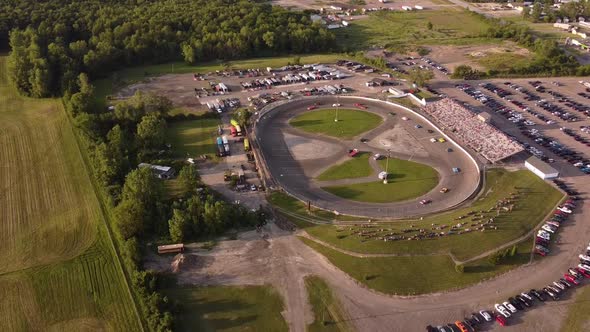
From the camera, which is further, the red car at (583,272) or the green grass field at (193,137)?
the green grass field at (193,137)

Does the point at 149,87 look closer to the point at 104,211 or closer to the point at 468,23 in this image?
the point at 104,211

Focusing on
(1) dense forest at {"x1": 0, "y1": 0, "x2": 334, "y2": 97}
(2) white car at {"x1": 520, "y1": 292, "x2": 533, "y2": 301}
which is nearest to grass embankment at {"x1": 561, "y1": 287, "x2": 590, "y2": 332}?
(2) white car at {"x1": 520, "y1": 292, "x2": 533, "y2": 301}

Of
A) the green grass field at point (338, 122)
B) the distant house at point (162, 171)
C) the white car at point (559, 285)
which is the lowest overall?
the white car at point (559, 285)

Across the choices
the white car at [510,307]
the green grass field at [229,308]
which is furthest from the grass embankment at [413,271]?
the green grass field at [229,308]

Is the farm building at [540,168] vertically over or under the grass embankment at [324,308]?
over

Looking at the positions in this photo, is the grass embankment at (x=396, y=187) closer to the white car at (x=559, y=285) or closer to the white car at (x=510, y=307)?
the white car at (x=510, y=307)

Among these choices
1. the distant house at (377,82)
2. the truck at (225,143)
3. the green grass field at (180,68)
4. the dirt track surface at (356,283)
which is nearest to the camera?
the dirt track surface at (356,283)

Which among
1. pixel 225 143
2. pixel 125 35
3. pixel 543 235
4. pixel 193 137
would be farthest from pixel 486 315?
pixel 125 35

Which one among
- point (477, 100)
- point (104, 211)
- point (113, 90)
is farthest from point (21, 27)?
point (477, 100)
